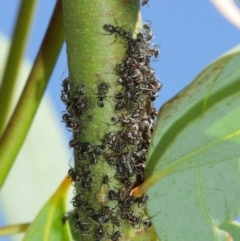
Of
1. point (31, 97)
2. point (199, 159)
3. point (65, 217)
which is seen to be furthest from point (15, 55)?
point (199, 159)

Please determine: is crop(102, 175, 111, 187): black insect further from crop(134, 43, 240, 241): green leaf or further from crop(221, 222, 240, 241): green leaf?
crop(221, 222, 240, 241): green leaf

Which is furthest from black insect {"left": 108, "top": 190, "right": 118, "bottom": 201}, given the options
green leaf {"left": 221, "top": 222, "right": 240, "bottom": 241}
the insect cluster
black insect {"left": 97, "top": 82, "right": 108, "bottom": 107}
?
green leaf {"left": 221, "top": 222, "right": 240, "bottom": 241}

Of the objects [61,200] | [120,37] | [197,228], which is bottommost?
[197,228]

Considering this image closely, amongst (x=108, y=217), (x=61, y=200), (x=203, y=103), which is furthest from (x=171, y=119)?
(x=61, y=200)

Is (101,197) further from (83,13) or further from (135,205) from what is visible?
(83,13)

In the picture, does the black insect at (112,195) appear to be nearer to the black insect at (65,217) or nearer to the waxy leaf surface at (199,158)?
the waxy leaf surface at (199,158)

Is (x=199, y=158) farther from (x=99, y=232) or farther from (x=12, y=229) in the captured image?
(x=12, y=229)
